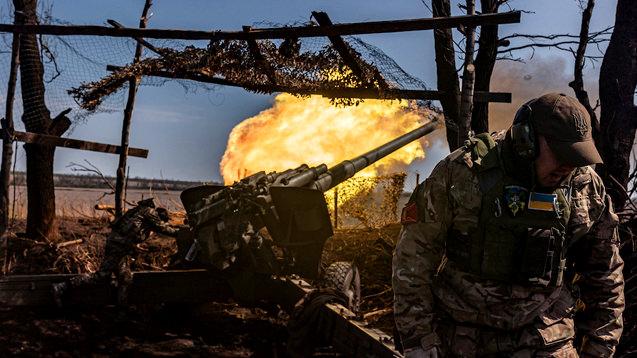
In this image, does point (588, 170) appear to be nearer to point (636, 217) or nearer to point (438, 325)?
point (438, 325)

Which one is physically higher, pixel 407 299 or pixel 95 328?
pixel 407 299

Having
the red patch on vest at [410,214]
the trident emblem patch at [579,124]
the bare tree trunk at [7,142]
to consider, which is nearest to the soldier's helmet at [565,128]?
the trident emblem patch at [579,124]

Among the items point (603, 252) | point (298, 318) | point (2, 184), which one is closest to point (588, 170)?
point (603, 252)

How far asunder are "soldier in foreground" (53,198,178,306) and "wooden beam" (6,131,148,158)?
8.44 ft

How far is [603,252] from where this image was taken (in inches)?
123

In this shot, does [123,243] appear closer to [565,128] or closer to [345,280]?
[345,280]

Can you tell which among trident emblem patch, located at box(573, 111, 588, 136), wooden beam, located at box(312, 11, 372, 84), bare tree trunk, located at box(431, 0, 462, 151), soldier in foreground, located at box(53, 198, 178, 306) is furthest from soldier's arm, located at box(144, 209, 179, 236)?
trident emblem patch, located at box(573, 111, 588, 136)

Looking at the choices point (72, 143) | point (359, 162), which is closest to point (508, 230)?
point (359, 162)

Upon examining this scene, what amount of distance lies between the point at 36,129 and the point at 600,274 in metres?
10.1

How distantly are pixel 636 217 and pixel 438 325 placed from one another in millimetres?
3006

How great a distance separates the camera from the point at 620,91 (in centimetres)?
755

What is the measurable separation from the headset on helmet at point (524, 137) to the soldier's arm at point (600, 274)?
0.45m

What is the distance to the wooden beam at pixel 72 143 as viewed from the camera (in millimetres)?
9266

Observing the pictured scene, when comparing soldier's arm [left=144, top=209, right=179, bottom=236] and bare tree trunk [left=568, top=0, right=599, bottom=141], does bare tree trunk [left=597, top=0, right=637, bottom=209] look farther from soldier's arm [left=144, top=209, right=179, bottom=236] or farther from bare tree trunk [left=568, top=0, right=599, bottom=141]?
soldier's arm [left=144, top=209, right=179, bottom=236]
